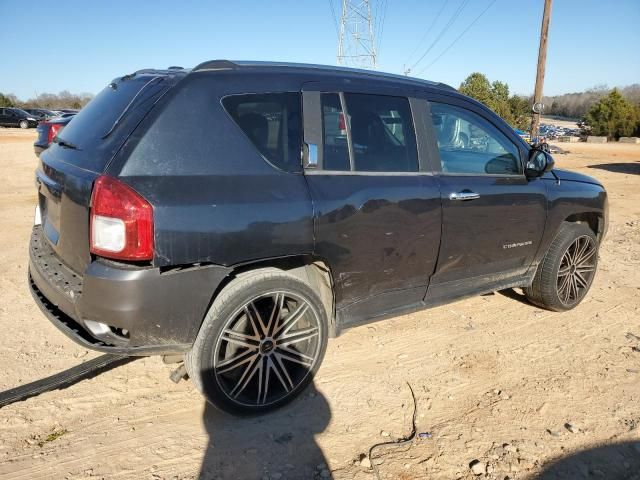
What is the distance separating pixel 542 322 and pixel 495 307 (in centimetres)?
44

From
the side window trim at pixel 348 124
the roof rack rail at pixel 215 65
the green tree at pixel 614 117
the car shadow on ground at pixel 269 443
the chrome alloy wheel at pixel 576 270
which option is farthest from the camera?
the green tree at pixel 614 117

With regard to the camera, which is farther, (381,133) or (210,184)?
(381,133)

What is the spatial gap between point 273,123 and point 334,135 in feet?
1.35

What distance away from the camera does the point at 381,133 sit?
3.19 m

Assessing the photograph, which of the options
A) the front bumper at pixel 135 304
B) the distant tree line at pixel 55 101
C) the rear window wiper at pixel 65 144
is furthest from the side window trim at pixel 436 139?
the distant tree line at pixel 55 101

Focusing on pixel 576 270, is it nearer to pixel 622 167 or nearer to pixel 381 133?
pixel 381 133

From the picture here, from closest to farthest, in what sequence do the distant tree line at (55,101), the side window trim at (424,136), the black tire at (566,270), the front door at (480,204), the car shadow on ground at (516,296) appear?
the side window trim at (424,136), the front door at (480,204), the black tire at (566,270), the car shadow on ground at (516,296), the distant tree line at (55,101)

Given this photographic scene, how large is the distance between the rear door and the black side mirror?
3.33 ft

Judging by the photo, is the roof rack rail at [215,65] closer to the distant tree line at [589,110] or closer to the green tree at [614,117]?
the distant tree line at [589,110]

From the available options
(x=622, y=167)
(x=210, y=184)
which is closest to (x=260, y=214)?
(x=210, y=184)

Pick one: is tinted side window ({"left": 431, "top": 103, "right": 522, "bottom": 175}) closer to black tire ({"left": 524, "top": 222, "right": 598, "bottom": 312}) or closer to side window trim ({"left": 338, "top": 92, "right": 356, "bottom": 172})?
side window trim ({"left": 338, "top": 92, "right": 356, "bottom": 172})

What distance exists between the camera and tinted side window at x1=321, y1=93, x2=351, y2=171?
2922mm

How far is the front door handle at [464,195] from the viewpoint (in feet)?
10.9

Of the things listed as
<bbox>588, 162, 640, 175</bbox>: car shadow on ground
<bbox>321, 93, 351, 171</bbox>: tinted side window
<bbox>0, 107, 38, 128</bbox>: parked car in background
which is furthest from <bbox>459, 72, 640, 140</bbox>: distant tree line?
<bbox>0, 107, 38, 128</bbox>: parked car in background
